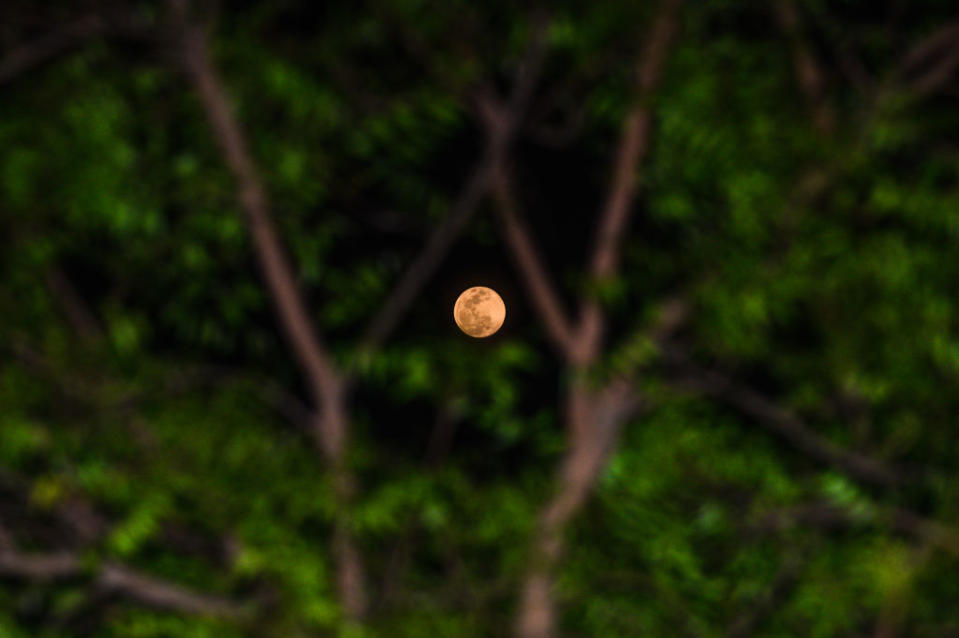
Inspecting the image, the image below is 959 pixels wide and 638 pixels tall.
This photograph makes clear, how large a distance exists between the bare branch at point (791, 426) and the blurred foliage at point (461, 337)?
0.14 m

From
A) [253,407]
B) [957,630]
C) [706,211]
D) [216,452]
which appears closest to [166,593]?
[216,452]

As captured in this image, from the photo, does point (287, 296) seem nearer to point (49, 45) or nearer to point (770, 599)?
point (49, 45)

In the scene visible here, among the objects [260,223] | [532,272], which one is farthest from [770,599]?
[260,223]

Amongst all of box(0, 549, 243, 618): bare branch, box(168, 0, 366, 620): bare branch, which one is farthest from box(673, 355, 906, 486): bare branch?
box(0, 549, 243, 618): bare branch

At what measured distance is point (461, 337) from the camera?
7.12 m

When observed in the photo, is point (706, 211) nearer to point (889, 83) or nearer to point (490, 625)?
point (889, 83)

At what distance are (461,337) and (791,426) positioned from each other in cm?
222

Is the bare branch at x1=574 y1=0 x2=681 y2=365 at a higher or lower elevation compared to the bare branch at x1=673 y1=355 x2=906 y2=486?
higher

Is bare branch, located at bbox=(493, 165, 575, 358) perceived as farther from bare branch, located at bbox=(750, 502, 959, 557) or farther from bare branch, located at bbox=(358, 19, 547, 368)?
bare branch, located at bbox=(750, 502, 959, 557)

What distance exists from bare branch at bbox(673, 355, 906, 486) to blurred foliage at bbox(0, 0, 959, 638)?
0.14 meters

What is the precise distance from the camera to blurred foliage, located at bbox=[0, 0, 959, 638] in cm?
617

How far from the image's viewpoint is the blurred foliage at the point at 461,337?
20.2 ft

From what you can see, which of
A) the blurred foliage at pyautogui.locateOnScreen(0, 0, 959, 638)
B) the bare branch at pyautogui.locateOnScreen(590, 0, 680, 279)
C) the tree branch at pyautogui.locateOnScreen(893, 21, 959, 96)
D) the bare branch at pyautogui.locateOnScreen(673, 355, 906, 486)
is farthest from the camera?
the tree branch at pyautogui.locateOnScreen(893, 21, 959, 96)

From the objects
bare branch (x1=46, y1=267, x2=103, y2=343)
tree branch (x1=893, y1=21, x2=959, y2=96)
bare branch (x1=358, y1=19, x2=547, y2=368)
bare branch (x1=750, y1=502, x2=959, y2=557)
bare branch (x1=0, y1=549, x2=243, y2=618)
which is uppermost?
bare branch (x1=46, y1=267, x2=103, y2=343)
